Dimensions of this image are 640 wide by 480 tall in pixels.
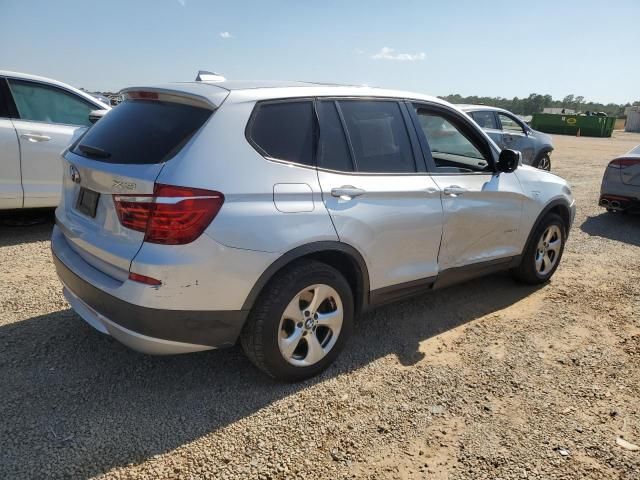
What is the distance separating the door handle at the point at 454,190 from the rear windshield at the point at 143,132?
1.81m

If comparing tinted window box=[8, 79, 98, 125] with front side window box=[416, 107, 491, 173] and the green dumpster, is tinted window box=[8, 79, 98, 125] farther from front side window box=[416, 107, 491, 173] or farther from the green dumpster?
the green dumpster

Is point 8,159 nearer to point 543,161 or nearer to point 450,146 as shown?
point 450,146

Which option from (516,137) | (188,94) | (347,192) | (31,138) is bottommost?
(31,138)

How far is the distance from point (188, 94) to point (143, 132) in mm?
329

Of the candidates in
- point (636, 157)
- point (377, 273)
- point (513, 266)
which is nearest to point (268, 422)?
point (377, 273)

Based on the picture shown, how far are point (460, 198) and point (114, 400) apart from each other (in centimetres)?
267

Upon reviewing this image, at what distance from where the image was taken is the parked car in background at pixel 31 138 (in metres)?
5.28

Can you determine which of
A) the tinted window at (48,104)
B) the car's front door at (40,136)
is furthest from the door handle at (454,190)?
the tinted window at (48,104)

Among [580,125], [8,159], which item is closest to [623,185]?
[8,159]

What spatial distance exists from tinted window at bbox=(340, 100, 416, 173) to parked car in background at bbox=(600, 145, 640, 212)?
18.8 ft

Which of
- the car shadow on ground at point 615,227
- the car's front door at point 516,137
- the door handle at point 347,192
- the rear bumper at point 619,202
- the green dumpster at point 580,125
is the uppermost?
the green dumpster at point 580,125

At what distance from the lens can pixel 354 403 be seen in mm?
2936

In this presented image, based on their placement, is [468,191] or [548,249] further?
[548,249]

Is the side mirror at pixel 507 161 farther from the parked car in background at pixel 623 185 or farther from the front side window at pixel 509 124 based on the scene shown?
the front side window at pixel 509 124
